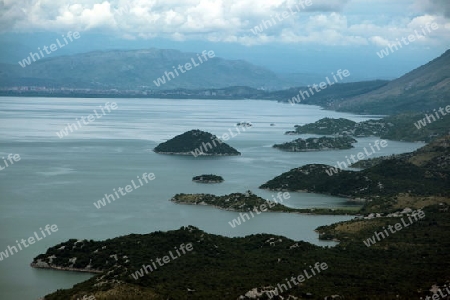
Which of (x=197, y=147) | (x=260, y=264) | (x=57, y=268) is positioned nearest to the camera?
(x=260, y=264)

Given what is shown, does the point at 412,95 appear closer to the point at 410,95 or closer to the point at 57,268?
the point at 410,95

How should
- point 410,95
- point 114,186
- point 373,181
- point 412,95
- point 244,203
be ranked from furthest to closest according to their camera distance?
point 410,95 < point 412,95 < point 114,186 < point 373,181 < point 244,203

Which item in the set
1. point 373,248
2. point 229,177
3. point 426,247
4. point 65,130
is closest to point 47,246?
point 373,248

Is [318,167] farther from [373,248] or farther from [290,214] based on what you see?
[373,248]

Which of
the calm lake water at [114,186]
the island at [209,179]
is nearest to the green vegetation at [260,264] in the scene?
the calm lake water at [114,186]

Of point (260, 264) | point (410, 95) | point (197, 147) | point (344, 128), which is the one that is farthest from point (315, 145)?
point (410, 95)

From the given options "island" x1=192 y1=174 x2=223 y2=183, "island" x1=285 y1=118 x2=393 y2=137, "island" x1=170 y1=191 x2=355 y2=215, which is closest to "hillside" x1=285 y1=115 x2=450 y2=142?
"island" x1=285 y1=118 x2=393 y2=137

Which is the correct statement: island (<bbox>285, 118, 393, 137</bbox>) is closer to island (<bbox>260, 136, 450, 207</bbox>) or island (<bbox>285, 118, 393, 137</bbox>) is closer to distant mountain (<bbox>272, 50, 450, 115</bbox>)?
distant mountain (<bbox>272, 50, 450, 115</bbox>)
